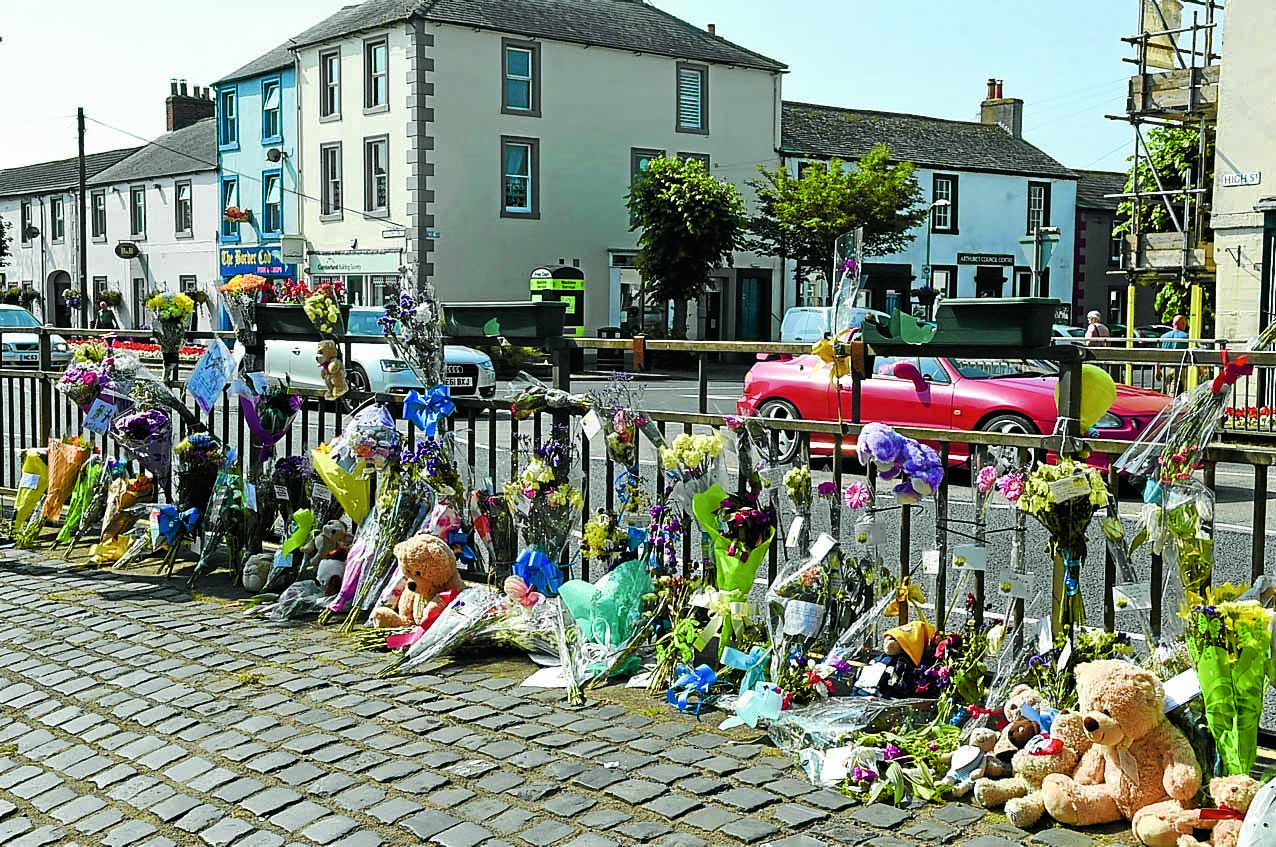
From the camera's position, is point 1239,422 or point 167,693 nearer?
point 167,693

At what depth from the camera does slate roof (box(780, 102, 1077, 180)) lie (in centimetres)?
4072

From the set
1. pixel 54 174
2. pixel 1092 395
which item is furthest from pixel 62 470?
pixel 54 174

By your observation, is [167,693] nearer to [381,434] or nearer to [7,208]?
[381,434]

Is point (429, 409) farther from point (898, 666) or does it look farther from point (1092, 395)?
point (1092, 395)

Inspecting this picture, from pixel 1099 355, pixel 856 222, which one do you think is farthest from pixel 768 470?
pixel 856 222

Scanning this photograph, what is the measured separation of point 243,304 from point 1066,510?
192 inches

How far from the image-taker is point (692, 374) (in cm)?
3058

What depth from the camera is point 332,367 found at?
22.5ft

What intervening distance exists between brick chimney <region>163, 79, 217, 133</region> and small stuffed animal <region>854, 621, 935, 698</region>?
50251 millimetres

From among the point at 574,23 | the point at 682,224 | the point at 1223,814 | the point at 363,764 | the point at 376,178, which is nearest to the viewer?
the point at 1223,814

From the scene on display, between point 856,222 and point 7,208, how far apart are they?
1433 inches

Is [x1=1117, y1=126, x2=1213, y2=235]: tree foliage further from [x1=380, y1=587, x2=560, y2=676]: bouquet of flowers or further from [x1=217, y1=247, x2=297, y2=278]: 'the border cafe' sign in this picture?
[x1=380, y1=587, x2=560, y2=676]: bouquet of flowers

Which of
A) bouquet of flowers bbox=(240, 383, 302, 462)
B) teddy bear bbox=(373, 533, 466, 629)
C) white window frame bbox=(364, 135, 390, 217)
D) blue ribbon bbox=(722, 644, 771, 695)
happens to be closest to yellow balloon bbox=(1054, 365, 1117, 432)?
blue ribbon bbox=(722, 644, 771, 695)

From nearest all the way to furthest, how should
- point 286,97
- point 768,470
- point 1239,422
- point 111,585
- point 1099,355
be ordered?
point 1099,355 < point 768,470 < point 111,585 < point 1239,422 < point 286,97
